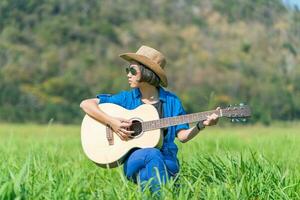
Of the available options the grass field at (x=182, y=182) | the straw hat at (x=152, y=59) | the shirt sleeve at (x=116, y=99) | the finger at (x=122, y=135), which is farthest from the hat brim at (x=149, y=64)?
the grass field at (x=182, y=182)

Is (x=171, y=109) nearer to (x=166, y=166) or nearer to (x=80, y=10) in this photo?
(x=166, y=166)

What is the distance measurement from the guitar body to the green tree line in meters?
37.9

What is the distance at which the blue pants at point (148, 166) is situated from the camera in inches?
146

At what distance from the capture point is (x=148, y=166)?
3717 mm

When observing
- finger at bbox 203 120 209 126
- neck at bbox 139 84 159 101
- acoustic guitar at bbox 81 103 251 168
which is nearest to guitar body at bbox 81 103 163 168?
acoustic guitar at bbox 81 103 251 168

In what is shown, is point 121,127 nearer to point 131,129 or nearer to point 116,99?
point 131,129

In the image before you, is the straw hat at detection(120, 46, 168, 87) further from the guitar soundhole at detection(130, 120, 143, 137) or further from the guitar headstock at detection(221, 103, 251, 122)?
the guitar headstock at detection(221, 103, 251, 122)

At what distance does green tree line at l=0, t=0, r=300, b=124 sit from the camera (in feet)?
169

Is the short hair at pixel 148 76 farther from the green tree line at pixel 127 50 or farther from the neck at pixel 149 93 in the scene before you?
the green tree line at pixel 127 50

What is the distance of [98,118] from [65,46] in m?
56.8

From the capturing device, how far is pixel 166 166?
3828mm

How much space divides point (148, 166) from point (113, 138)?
0.37 metres

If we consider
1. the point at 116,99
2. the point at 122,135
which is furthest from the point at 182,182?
the point at 116,99

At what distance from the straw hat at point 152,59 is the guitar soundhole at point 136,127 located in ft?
0.90
